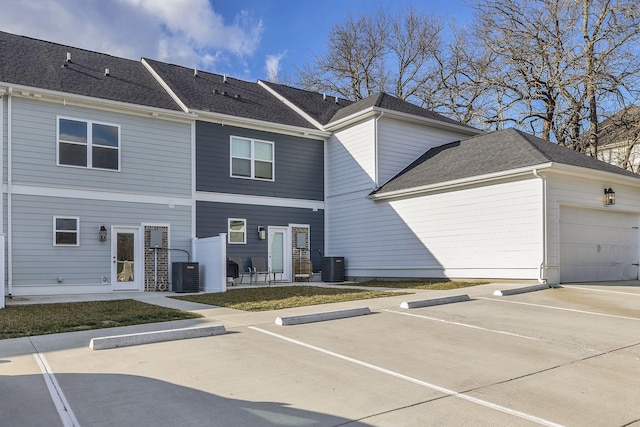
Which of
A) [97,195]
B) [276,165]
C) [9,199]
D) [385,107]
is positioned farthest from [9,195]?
[385,107]

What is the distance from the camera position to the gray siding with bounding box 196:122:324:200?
52.2 feet

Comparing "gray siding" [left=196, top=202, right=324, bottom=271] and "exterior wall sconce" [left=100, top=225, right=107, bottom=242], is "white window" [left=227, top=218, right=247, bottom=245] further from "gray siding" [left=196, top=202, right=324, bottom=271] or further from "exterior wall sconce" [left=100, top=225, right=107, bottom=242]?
"exterior wall sconce" [left=100, top=225, right=107, bottom=242]

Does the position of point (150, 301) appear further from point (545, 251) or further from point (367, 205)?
point (545, 251)

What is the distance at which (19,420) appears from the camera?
367 cm

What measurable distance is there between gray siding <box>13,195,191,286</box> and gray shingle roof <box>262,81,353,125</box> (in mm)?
7164

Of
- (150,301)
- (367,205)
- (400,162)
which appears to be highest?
(400,162)

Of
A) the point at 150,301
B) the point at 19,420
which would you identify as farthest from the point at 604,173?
the point at 19,420

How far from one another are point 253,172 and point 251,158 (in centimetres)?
47

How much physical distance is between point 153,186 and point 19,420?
11772 millimetres

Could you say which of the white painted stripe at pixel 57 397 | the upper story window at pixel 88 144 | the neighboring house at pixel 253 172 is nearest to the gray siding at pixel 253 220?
the neighboring house at pixel 253 172

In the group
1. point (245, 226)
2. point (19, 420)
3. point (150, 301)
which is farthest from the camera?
point (245, 226)

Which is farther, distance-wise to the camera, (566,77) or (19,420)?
(566,77)

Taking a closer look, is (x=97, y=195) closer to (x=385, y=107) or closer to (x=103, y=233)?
(x=103, y=233)

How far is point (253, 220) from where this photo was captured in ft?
54.7
